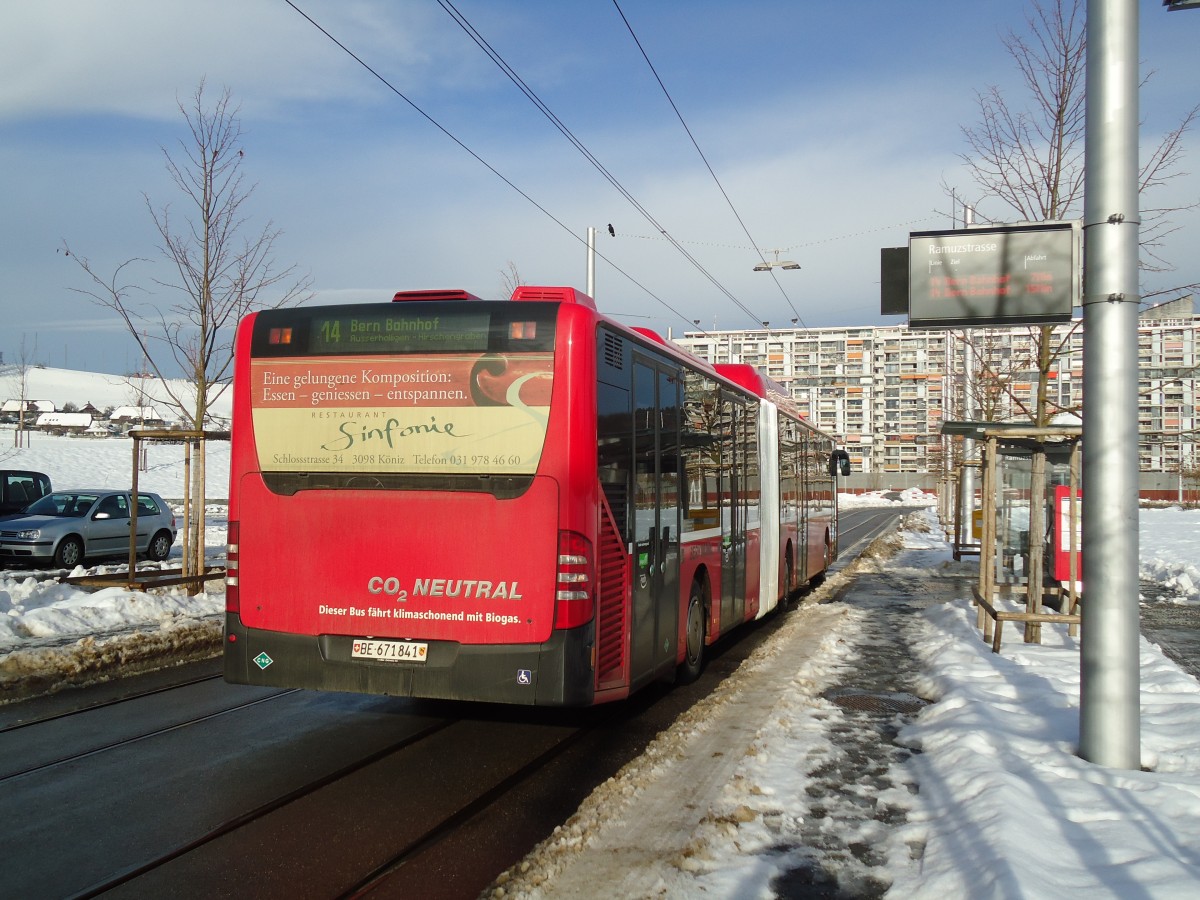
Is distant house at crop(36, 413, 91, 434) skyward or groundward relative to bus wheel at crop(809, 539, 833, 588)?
skyward

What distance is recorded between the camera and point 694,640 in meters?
9.44

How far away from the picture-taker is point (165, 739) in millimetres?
7207

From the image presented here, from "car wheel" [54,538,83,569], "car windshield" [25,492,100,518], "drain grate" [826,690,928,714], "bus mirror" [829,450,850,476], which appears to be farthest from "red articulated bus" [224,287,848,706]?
"car windshield" [25,492,100,518]

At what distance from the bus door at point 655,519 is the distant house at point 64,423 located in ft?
294

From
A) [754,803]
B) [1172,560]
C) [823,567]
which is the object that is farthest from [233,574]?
[1172,560]

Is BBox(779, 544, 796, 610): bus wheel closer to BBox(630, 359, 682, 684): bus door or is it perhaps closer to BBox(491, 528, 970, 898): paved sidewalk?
BBox(491, 528, 970, 898): paved sidewalk

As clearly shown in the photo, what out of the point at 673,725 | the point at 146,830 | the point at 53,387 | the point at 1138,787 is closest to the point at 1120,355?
the point at 1138,787

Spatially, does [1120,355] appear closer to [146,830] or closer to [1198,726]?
[1198,726]

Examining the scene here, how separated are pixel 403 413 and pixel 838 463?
14693mm

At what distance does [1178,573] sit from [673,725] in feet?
55.1

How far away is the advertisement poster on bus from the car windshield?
52.0ft

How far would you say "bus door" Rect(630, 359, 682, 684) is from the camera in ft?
24.5

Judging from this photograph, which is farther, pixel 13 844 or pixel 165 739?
pixel 165 739

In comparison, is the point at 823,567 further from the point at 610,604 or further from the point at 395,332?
the point at 395,332
